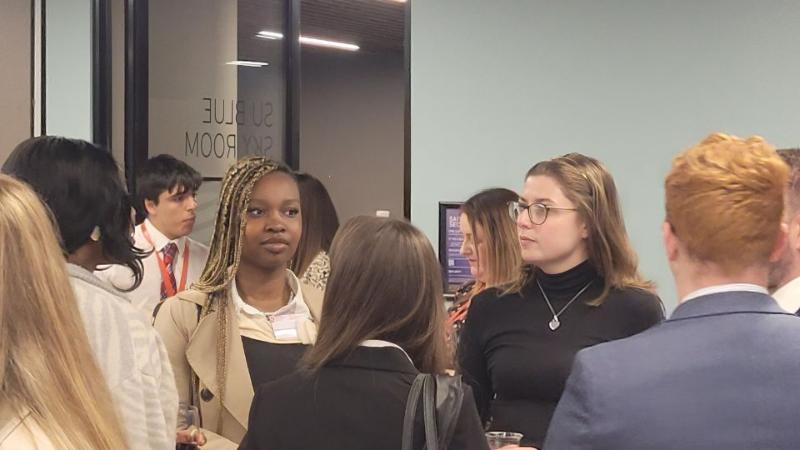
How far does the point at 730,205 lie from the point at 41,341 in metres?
0.95

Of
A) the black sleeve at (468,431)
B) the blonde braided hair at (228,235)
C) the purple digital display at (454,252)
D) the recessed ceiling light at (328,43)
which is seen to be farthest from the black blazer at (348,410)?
the recessed ceiling light at (328,43)

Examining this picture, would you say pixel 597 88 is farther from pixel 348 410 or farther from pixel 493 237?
pixel 348 410

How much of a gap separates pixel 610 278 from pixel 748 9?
1738mm

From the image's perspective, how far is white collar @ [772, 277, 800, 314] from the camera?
1.92m

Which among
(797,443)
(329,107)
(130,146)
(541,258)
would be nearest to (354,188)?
(329,107)

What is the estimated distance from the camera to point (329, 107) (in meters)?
13.1

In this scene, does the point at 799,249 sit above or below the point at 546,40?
below

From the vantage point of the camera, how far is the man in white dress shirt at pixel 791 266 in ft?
6.40

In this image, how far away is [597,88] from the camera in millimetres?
4215

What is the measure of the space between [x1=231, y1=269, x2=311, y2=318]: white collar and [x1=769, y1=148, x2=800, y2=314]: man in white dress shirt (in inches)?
46.0

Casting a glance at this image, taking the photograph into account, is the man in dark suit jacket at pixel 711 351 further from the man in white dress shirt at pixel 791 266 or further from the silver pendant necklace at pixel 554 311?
the silver pendant necklace at pixel 554 311

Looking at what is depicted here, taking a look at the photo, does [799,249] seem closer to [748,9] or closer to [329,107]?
[748,9]

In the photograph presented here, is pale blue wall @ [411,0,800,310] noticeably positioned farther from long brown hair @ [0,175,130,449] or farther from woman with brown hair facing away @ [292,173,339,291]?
long brown hair @ [0,175,130,449]

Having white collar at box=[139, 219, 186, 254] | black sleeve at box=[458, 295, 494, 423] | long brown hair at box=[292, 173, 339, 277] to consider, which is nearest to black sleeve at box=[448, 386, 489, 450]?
black sleeve at box=[458, 295, 494, 423]
